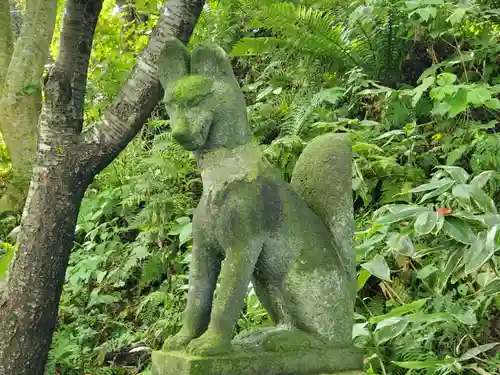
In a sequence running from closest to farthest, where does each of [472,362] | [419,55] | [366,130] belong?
[472,362]
[366,130]
[419,55]

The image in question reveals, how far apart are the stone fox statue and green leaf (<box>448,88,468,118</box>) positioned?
1.84 m

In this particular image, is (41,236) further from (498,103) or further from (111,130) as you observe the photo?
(498,103)

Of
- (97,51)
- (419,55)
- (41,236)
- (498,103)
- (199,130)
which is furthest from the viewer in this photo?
(97,51)

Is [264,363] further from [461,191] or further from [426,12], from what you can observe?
[426,12]

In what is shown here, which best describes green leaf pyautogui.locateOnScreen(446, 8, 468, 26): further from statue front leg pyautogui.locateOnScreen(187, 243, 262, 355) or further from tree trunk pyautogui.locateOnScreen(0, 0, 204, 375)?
statue front leg pyautogui.locateOnScreen(187, 243, 262, 355)

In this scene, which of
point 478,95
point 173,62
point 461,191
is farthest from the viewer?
point 478,95

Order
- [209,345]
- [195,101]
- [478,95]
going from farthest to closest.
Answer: [478,95], [195,101], [209,345]

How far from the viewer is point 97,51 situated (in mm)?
7414

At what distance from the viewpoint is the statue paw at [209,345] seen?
1.76 m

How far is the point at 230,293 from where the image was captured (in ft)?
6.06

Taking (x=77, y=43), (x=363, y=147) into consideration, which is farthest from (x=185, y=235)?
(x=77, y=43)

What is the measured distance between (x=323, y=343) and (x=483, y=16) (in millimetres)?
3443

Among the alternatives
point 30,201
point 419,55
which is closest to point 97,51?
point 419,55

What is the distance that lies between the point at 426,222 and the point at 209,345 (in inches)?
43.2
